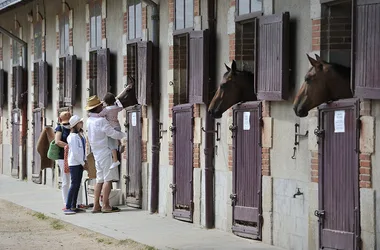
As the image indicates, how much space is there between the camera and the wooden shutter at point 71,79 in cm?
1783

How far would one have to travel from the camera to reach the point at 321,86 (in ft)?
30.8

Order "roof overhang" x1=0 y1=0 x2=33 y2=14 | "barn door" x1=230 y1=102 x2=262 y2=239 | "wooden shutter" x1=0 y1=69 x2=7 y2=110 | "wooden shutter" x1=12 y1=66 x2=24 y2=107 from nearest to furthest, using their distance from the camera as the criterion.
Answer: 1. "barn door" x1=230 y1=102 x2=262 y2=239
2. "roof overhang" x1=0 y1=0 x2=33 y2=14
3. "wooden shutter" x1=12 y1=66 x2=24 y2=107
4. "wooden shutter" x1=0 y1=69 x2=7 y2=110

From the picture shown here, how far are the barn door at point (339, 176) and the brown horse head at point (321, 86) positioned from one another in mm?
155

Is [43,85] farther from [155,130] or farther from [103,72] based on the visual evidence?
[155,130]

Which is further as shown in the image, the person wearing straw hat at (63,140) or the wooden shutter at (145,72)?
the person wearing straw hat at (63,140)

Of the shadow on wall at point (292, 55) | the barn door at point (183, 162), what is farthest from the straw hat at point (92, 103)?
the shadow on wall at point (292, 55)

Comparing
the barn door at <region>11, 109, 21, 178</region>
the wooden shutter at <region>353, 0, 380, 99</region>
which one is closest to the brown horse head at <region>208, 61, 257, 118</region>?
the wooden shutter at <region>353, 0, 380, 99</region>

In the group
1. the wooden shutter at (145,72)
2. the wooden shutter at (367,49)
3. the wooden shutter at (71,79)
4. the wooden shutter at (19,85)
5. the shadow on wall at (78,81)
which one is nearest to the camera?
the wooden shutter at (367,49)

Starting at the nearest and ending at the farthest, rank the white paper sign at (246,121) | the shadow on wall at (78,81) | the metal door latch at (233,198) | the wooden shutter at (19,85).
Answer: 1. the white paper sign at (246,121)
2. the metal door latch at (233,198)
3. the shadow on wall at (78,81)
4. the wooden shutter at (19,85)

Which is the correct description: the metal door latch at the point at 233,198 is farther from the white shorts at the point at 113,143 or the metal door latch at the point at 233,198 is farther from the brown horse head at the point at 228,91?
the white shorts at the point at 113,143

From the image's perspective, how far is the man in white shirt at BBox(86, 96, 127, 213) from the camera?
1393 cm

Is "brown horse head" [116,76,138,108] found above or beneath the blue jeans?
above

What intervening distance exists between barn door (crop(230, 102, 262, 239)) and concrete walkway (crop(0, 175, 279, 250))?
212mm

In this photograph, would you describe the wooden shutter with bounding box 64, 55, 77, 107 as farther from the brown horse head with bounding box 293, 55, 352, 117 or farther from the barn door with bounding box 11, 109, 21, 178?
the brown horse head with bounding box 293, 55, 352, 117
